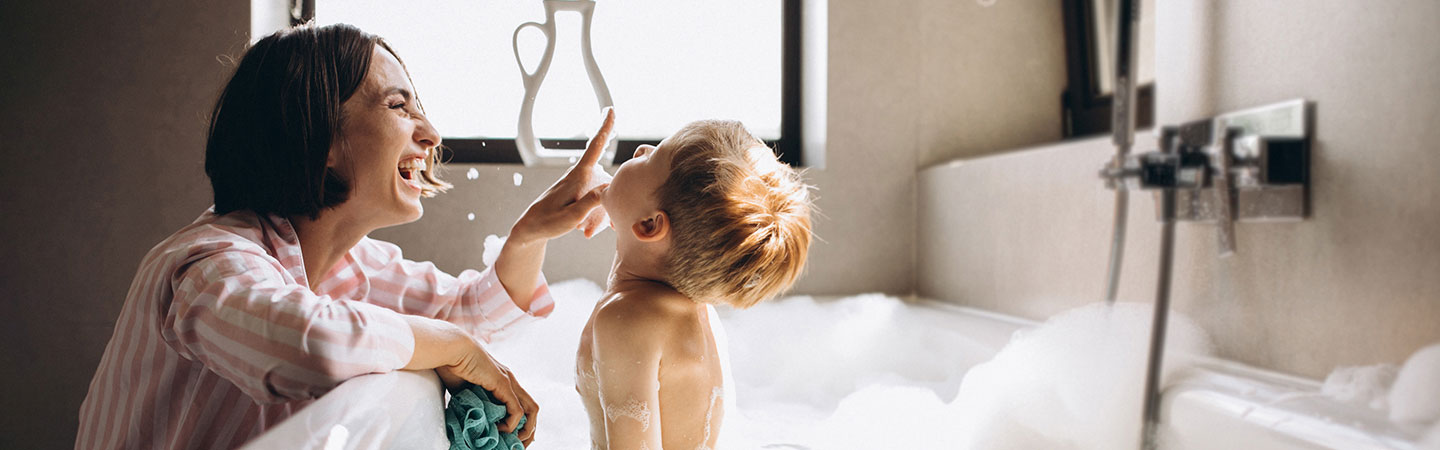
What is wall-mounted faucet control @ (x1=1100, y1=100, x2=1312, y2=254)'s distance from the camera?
938 mm

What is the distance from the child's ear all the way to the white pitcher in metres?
0.82

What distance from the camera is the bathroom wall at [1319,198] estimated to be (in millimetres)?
822

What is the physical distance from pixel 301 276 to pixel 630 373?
0.39 metres

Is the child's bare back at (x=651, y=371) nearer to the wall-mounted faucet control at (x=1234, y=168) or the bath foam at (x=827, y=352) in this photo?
the wall-mounted faucet control at (x=1234, y=168)

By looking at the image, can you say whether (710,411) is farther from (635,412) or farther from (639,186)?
(639,186)

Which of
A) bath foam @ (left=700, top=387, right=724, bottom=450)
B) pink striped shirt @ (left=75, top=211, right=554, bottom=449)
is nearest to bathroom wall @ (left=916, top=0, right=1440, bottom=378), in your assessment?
bath foam @ (left=700, top=387, right=724, bottom=450)

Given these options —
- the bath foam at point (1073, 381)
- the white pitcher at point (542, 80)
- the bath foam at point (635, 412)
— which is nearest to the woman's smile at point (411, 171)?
the bath foam at point (635, 412)

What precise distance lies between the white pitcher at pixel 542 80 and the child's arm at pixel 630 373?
868mm

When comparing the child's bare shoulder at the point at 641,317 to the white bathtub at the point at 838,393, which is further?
the child's bare shoulder at the point at 641,317

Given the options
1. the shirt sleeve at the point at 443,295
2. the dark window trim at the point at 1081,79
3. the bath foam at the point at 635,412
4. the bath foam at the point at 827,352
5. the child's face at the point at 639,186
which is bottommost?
the bath foam at the point at 827,352

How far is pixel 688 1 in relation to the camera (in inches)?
83.3

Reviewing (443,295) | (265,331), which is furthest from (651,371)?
(443,295)

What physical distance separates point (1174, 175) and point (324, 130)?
3.26 ft

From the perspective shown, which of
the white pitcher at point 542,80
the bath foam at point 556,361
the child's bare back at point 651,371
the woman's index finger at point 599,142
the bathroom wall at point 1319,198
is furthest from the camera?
the white pitcher at point 542,80
